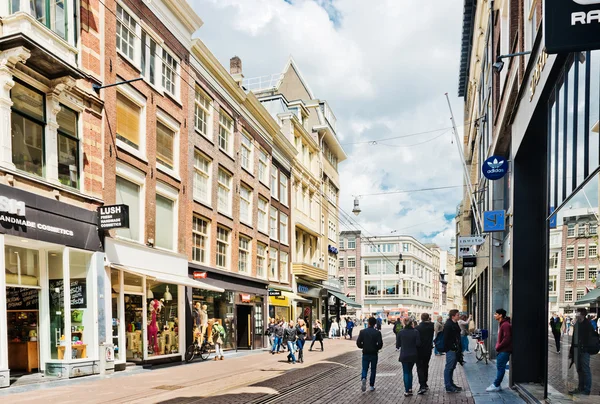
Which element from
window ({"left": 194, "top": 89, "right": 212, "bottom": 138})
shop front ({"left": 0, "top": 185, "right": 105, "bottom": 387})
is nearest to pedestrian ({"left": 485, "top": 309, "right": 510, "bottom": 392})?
shop front ({"left": 0, "top": 185, "right": 105, "bottom": 387})

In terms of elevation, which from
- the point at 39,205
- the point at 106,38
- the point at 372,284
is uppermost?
the point at 106,38

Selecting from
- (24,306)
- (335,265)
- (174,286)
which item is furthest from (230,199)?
(335,265)

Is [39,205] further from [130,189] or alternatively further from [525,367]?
[525,367]

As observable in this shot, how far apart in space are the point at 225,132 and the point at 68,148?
12.7 meters

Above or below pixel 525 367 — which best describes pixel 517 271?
above

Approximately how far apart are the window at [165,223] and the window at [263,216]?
35.0 feet

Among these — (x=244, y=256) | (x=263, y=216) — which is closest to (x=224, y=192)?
(x=244, y=256)

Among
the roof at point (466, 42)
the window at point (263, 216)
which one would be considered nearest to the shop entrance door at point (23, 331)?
the window at point (263, 216)

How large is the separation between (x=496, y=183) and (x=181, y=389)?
505 inches

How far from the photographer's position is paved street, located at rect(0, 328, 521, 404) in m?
11.4

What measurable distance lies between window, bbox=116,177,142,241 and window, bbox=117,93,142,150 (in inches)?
54.3

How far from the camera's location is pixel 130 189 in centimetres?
1877

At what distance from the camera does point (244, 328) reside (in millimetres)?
29125

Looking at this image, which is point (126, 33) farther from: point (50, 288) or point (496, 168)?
point (496, 168)
